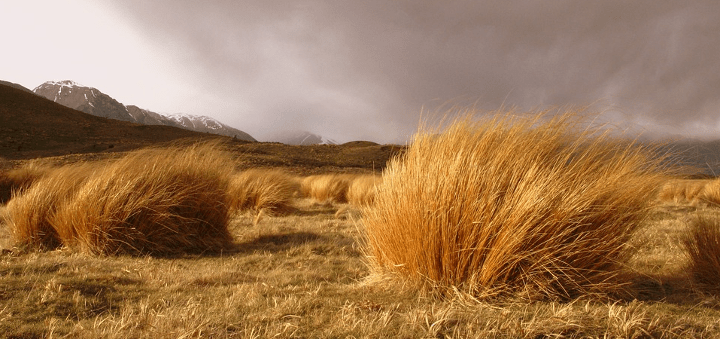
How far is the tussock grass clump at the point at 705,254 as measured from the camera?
9.88 feet

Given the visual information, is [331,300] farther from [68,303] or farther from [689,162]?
[689,162]

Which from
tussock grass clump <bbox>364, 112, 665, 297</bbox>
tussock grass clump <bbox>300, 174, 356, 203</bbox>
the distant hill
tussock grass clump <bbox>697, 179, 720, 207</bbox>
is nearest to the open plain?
tussock grass clump <bbox>364, 112, 665, 297</bbox>

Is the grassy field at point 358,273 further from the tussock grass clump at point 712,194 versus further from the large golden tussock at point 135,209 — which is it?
the tussock grass clump at point 712,194

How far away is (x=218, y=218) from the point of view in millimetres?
4758

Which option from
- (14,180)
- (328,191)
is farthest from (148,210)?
(328,191)

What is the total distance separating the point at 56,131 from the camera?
31.6 metres

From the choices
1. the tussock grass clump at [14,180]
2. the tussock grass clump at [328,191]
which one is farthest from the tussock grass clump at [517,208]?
the tussock grass clump at [14,180]

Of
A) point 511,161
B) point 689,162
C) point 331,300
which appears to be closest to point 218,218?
point 331,300

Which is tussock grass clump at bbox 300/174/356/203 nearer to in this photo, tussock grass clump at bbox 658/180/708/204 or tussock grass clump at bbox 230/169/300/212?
tussock grass clump at bbox 230/169/300/212

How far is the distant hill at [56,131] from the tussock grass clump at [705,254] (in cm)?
2493

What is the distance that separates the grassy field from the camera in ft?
6.43

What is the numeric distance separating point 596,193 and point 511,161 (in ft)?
1.89

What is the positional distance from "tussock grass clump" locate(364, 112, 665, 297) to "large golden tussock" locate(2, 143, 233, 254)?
104 inches

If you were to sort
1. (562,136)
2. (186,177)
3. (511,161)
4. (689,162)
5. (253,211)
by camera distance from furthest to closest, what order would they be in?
(253,211)
(186,177)
(689,162)
(562,136)
(511,161)
